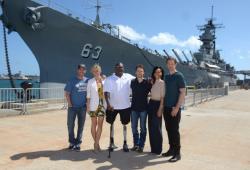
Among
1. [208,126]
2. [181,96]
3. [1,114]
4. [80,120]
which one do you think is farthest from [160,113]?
[1,114]

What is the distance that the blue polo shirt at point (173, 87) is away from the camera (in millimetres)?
5141

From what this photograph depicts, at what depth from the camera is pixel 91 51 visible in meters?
20.2

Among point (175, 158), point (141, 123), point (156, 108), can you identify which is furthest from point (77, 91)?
point (175, 158)

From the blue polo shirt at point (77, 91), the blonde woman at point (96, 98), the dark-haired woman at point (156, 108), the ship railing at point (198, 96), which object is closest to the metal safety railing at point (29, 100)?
the blue polo shirt at point (77, 91)

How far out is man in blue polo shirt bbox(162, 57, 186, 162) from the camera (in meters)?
5.13

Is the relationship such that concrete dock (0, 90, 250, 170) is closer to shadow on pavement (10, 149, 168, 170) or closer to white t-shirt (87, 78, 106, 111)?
shadow on pavement (10, 149, 168, 170)

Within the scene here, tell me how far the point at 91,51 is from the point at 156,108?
1522 cm

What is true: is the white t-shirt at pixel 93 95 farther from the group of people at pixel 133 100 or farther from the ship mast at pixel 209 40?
the ship mast at pixel 209 40

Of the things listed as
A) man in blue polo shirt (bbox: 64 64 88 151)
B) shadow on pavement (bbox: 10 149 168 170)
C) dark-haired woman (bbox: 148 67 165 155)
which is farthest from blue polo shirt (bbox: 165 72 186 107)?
man in blue polo shirt (bbox: 64 64 88 151)

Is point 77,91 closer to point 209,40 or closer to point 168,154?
point 168,154

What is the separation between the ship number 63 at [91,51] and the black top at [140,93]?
14545 mm

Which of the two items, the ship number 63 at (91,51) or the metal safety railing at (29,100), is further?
the ship number 63 at (91,51)

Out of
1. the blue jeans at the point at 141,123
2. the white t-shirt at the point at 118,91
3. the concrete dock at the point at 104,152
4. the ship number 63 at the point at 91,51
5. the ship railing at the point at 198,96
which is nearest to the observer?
the concrete dock at the point at 104,152

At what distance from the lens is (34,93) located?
12320 millimetres
